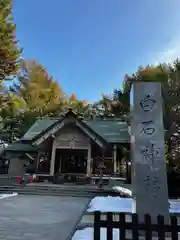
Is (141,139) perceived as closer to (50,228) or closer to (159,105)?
(159,105)

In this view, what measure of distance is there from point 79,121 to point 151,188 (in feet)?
39.7

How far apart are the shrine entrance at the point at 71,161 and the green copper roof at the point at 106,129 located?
8.85 ft

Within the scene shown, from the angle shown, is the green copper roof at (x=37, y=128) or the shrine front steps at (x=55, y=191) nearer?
the shrine front steps at (x=55, y=191)

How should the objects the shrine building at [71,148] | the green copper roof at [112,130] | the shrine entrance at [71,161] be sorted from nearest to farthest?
the shrine building at [71,148] → the green copper roof at [112,130] → the shrine entrance at [71,161]

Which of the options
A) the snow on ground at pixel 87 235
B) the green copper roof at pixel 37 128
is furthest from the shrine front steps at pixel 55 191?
the snow on ground at pixel 87 235

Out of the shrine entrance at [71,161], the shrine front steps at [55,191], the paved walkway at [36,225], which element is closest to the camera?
the paved walkway at [36,225]

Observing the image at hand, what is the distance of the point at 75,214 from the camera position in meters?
6.85

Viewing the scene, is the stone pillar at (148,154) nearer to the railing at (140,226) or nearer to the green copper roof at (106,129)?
the railing at (140,226)

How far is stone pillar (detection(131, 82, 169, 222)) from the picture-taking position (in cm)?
518

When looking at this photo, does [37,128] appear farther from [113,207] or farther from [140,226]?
[140,226]

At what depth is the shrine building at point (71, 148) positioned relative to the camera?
16797 mm

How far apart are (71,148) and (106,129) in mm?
4330

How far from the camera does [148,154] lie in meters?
5.46

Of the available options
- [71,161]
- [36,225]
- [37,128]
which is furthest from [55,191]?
[37,128]
